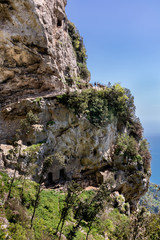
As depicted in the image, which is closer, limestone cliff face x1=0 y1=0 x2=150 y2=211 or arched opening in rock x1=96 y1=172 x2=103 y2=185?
limestone cliff face x1=0 y1=0 x2=150 y2=211

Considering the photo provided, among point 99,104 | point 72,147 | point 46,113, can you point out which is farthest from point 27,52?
point 72,147

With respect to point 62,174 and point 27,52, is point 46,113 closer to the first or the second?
point 27,52

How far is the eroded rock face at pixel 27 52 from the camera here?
21516 mm

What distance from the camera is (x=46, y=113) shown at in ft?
81.5

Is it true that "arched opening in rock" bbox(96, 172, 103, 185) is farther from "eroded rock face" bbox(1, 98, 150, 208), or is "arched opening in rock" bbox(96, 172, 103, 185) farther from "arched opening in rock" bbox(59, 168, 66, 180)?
"arched opening in rock" bbox(59, 168, 66, 180)

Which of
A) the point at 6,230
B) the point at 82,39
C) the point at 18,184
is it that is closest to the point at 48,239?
the point at 6,230

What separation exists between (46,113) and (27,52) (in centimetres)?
920

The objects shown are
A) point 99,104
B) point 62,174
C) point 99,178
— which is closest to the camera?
point 62,174

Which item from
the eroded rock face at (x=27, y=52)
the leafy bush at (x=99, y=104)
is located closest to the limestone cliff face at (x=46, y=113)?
the eroded rock face at (x=27, y=52)

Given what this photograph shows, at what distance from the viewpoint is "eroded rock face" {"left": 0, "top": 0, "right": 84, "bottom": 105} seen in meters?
21.5

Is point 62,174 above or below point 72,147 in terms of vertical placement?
below

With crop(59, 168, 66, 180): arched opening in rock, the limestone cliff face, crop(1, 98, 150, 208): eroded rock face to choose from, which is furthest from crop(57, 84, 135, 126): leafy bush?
crop(59, 168, 66, 180): arched opening in rock

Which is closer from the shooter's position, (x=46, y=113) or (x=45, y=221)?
(x=45, y=221)

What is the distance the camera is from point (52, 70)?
25.9m
